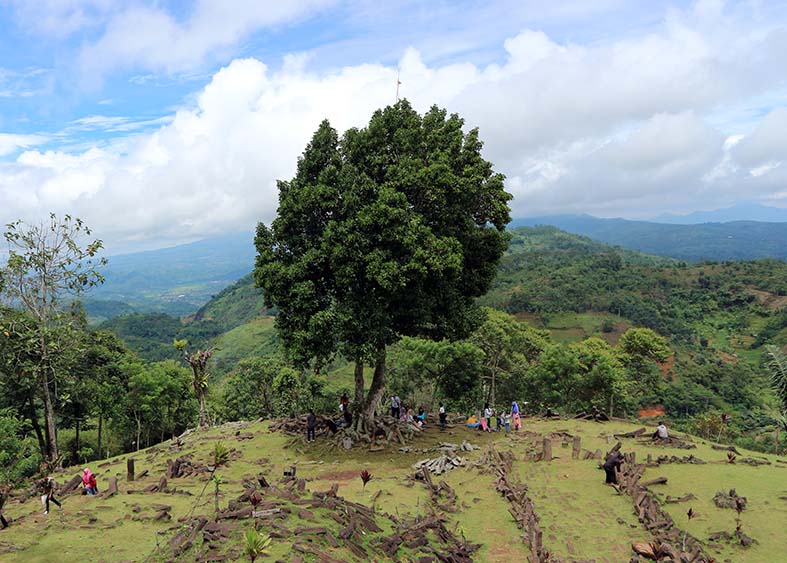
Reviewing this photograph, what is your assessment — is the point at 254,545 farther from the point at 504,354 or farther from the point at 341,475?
the point at 504,354

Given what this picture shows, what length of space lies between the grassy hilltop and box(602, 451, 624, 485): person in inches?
20.6

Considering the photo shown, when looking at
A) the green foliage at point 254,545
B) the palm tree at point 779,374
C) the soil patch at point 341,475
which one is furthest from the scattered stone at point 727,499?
the green foliage at point 254,545

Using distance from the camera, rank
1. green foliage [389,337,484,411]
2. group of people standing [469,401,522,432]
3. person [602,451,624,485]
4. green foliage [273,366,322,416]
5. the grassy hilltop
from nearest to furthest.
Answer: the grassy hilltop, person [602,451,624,485], group of people standing [469,401,522,432], green foliage [389,337,484,411], green foliage [273,366,322,416]

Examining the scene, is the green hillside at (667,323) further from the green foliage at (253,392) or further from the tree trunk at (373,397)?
the tree trunk at (373,397)

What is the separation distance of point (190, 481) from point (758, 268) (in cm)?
14187

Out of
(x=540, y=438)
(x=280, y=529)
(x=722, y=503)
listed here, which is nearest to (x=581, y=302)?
(x=540, y=438)

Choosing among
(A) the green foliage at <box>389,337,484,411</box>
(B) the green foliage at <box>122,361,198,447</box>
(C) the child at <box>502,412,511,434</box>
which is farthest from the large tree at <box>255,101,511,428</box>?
(B) the green foliage at <box>122,361,198,447</box>

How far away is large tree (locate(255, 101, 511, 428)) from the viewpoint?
18.3 meters

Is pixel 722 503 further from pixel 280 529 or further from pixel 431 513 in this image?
pixel 280 529

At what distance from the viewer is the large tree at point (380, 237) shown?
721 inches

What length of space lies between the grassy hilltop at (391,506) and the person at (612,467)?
0.52 metres

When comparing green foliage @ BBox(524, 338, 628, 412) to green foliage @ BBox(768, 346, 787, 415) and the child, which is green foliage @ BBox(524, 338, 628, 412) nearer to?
the child

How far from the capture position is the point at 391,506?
49.6ft

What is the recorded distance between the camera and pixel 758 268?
119 m
